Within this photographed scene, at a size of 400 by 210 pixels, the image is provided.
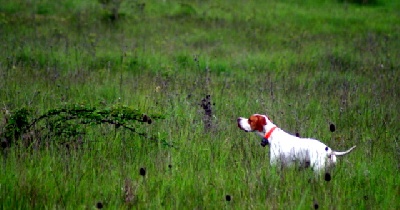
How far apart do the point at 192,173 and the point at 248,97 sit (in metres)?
3.30

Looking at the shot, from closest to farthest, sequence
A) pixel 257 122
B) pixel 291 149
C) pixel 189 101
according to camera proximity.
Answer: pixel 291 149 → pixel 257 122 → pixel 189 101

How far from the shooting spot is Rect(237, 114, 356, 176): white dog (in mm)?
4578

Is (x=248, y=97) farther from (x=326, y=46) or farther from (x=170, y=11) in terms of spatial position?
(x=170, y=11)

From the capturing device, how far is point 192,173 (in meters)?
4.42

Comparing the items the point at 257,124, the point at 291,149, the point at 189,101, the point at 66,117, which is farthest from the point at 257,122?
the point at 189,101

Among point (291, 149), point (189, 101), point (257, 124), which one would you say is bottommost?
point (189, 101)

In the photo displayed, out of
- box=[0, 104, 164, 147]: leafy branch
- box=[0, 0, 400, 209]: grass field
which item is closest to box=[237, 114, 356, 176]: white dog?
box=[0, 0, 400, 209]: grass field

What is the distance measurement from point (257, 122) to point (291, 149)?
1.56 ft

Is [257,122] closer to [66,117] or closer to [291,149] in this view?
[291,149]

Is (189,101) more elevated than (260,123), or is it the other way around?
(260,123)

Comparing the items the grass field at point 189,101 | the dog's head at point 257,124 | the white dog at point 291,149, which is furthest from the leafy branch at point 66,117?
the white dog at point 291,149

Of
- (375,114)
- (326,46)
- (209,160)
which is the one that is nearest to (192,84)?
(375,114)

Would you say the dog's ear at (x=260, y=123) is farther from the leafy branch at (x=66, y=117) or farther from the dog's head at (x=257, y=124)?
the leafy branch at (x=66, y=117)

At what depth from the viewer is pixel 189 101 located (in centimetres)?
714
